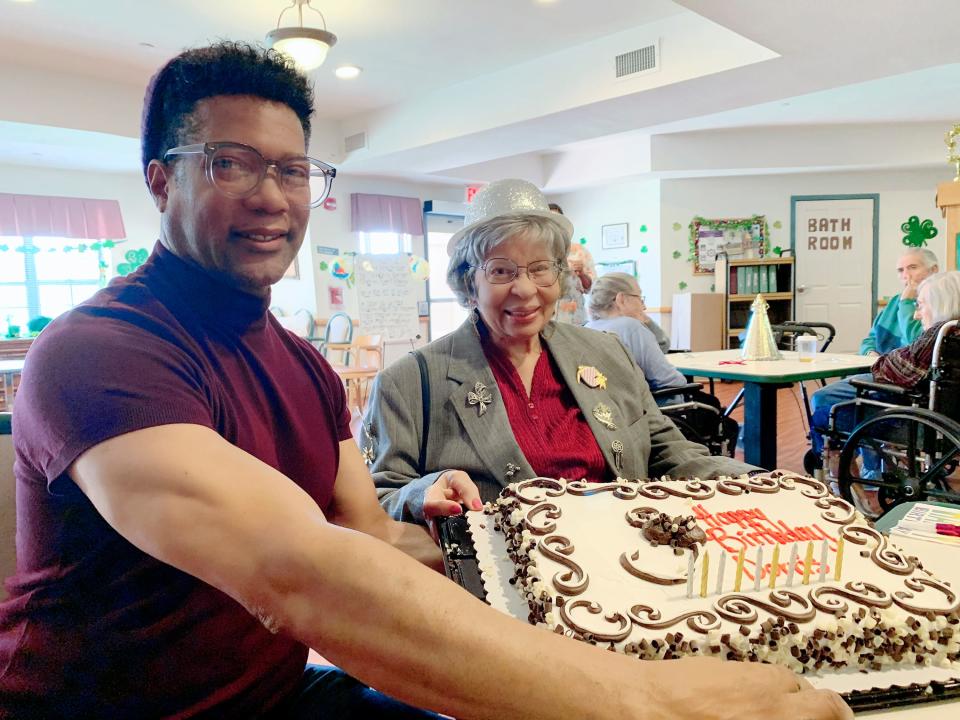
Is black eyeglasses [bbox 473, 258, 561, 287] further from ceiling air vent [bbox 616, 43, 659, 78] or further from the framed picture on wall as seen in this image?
the framed picture on wall

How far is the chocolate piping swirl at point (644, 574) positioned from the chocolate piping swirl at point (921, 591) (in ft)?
0.84

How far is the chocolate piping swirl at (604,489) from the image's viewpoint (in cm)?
121

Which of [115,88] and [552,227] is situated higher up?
[115,88]

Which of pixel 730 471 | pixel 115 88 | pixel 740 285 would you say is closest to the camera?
pixel 730 471

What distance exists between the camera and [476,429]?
1509mm

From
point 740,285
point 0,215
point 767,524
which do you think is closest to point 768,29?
point 767,524

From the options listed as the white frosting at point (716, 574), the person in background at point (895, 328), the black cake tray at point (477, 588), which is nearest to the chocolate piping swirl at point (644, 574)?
the white frosting at point (716, 574)

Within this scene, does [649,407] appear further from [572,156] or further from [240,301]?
[572,156]

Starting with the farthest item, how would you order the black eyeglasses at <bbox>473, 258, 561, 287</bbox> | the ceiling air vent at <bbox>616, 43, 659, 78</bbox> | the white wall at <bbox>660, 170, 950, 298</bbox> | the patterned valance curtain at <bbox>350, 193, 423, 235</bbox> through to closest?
the patterned valance curtain at <bbox>350, 193, 423, 235</bbox> < the white wall at <bbox>660, 170, 950, 298</bbox> < the ceiling air vent at <bbox>616, 43, 659, 78</bbox> < the black eyeglasses at <bbox>473, 258, 561, 287</bbox>

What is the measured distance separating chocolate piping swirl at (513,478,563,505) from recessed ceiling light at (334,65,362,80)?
4.97 meters

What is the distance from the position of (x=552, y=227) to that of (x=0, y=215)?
297 inches

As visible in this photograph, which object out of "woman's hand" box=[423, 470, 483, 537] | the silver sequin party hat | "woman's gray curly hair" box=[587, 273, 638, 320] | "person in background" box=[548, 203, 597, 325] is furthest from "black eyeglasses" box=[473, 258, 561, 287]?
"person in background" box=[548, 203, 597, 325]

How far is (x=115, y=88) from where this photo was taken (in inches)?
219

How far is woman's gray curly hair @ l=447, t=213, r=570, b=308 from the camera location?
1.63 m
